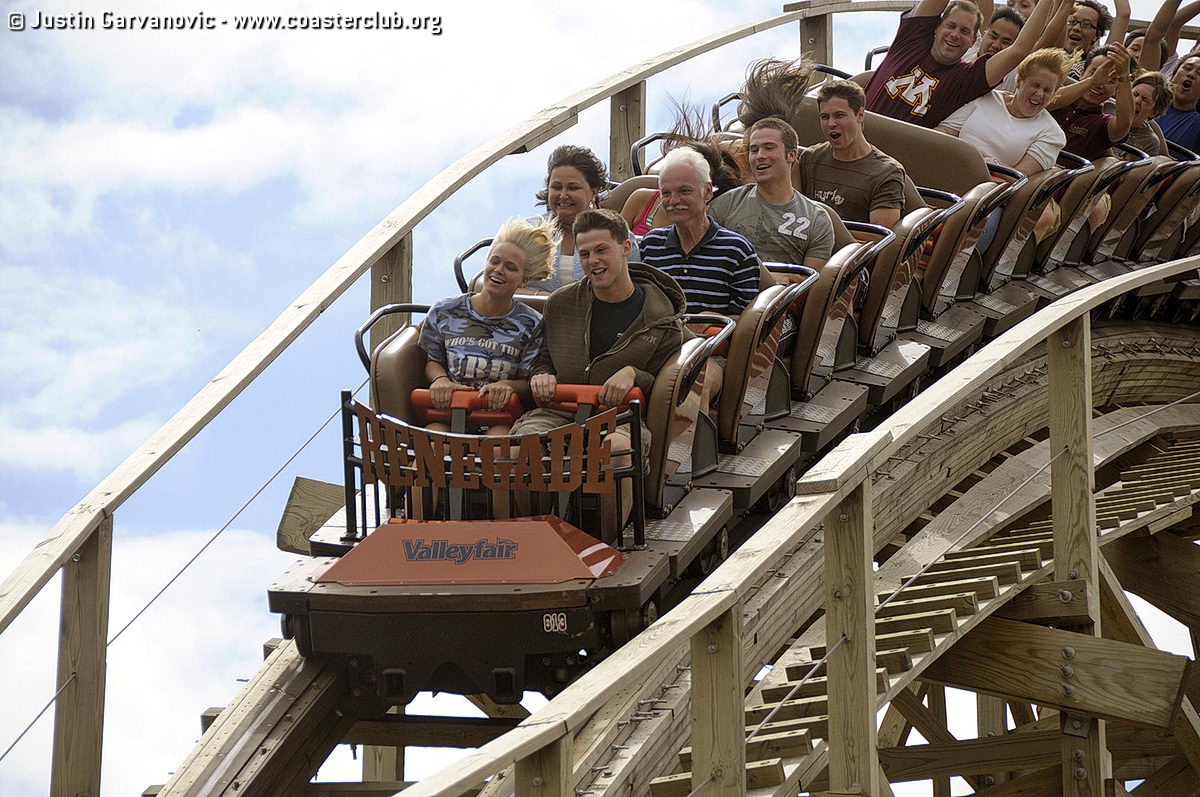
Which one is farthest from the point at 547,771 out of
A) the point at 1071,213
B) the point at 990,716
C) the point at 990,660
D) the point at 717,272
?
the point at 990,716

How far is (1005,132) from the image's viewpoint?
259 inches

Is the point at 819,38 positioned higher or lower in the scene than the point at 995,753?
higher

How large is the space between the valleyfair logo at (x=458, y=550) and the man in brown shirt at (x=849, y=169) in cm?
235

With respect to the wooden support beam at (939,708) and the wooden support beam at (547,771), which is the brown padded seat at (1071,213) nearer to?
the wooden support beam at (939,708)

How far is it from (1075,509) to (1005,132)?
314 centimetres

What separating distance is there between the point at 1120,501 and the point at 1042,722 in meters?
1.91

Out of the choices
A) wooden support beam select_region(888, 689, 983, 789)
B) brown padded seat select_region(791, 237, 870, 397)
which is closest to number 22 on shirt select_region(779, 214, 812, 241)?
brown padded seat select_region(791, 237, 870, 397)

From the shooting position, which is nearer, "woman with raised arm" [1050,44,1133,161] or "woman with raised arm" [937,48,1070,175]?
"woman with raised arm" [937,48,1070,175]

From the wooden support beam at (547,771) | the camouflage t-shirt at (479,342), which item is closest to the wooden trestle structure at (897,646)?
the wooden support beam at (547,771)

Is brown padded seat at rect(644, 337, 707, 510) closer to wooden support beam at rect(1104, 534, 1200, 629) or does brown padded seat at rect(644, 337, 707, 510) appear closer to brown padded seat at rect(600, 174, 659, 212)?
brown padded seat at rect(600, 174, 659, 212)

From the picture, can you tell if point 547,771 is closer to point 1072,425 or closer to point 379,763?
point 1072,425

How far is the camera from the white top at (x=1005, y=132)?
21.4ft

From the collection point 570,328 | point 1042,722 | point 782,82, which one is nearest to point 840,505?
point 570,328

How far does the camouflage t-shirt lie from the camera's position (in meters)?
4.16
